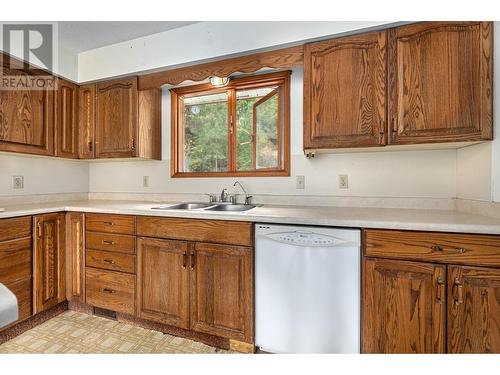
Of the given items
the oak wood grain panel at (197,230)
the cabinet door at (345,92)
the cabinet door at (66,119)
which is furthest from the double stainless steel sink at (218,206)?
the cabinet door at (66,119)

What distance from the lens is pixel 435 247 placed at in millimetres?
1301

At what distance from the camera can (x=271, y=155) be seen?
7.76 feet

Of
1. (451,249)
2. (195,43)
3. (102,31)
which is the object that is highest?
(102,31)

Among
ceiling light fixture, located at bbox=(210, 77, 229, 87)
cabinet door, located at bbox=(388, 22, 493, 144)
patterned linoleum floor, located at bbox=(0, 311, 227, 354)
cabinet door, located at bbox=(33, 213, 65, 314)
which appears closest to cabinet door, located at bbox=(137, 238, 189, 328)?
patterned linoleum floor, located at bbox=(0, 311, 227, 354)

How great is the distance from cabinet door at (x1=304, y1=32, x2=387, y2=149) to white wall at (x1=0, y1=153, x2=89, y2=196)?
8.11ft

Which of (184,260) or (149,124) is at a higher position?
(149,124)

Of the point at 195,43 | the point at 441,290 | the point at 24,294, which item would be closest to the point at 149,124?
the point at 195,43

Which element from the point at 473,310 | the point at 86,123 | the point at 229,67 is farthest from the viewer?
the point at 86,123

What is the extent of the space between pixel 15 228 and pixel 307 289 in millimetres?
2025

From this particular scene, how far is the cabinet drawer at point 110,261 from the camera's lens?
1.96m

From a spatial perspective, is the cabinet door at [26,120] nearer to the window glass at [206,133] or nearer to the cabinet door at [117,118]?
the cabinet door at [117,118]

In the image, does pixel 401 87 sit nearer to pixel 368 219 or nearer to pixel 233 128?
pixel 368 219

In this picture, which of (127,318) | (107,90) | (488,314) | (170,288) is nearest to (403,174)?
(488,314)

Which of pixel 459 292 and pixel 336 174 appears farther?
pixel 336 174
